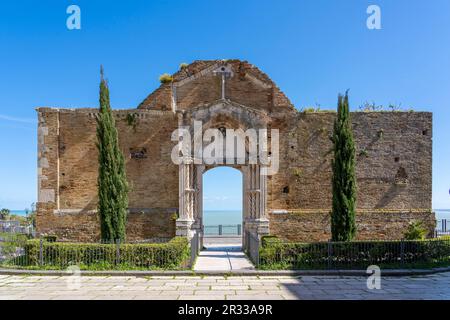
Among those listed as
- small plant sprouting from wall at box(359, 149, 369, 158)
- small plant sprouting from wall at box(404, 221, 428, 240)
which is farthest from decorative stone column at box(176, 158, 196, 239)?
small plant sprouting from wall at box(404, 221, 428, 240)

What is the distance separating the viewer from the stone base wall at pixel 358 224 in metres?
18.8

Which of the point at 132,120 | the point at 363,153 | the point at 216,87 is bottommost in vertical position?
the point at 363,153

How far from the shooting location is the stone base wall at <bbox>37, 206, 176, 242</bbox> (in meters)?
19.4

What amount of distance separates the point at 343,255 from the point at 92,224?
13.0 m

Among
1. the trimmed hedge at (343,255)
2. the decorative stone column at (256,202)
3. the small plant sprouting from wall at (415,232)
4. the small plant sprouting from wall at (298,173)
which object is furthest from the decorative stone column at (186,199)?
the small plant sprouting from wall at (415,232)

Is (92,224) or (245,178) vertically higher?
(245,178)

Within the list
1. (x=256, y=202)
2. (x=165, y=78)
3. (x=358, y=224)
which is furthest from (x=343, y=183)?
(x=165, y=78)

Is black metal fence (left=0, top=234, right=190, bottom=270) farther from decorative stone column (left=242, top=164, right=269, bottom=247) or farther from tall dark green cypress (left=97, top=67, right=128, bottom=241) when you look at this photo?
decorative stone column (left=242, top=164, right=269, bottom=247)

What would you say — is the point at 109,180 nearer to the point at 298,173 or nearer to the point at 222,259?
the point at 222,259

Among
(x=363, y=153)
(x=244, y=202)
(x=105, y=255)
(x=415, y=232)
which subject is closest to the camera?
(x=105, y=255)

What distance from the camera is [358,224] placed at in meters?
19.1

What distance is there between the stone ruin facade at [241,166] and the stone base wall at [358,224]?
0.17 feet

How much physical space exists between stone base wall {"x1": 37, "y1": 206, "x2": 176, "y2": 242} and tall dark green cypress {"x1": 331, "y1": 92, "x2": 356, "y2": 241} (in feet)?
27.8

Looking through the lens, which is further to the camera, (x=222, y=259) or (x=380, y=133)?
(x=380, y=133)
